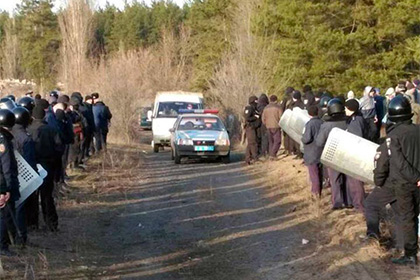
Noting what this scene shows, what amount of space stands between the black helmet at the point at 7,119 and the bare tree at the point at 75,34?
35.9 metres

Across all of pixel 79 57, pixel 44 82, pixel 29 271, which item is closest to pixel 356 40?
pixel 79 57

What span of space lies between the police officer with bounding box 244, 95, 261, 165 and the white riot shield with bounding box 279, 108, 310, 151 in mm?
3459

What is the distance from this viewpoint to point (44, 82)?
66312 mm

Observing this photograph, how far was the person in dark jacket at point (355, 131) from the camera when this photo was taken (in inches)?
489

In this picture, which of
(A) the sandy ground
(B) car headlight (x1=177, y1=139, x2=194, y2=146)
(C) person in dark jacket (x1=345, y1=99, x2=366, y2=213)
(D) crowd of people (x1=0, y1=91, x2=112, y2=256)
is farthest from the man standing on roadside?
(C) person in dark jacket (x1=345, y1=99, x2=366, y2=213)

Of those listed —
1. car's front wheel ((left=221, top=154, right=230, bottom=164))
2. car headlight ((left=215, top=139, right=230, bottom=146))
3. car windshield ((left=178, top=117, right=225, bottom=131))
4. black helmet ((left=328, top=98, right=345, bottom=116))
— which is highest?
black helmet ((left=328, top=98, right=345, bottom=116))

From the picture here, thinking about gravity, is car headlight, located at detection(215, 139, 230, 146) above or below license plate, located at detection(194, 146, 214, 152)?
above

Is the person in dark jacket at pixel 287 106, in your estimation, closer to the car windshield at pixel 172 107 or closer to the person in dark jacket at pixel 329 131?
the car windshield at pixel 172 107

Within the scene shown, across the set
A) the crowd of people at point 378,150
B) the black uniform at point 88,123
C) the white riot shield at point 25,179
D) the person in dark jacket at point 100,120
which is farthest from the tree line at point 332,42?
the white riot shield at point 25,179

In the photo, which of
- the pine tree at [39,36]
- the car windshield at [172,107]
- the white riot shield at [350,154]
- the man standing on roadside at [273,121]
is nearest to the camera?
the white riot shield at [350,154]

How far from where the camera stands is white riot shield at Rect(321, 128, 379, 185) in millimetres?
11555

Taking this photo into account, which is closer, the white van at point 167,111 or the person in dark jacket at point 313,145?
the person in dark jacket at point 313,145

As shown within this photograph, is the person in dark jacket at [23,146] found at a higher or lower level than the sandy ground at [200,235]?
higher

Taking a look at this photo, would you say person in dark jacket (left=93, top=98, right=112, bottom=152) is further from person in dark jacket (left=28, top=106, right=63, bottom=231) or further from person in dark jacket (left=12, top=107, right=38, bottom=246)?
person in dark jacket (left=12, top=107, right=38, bottom=246)
